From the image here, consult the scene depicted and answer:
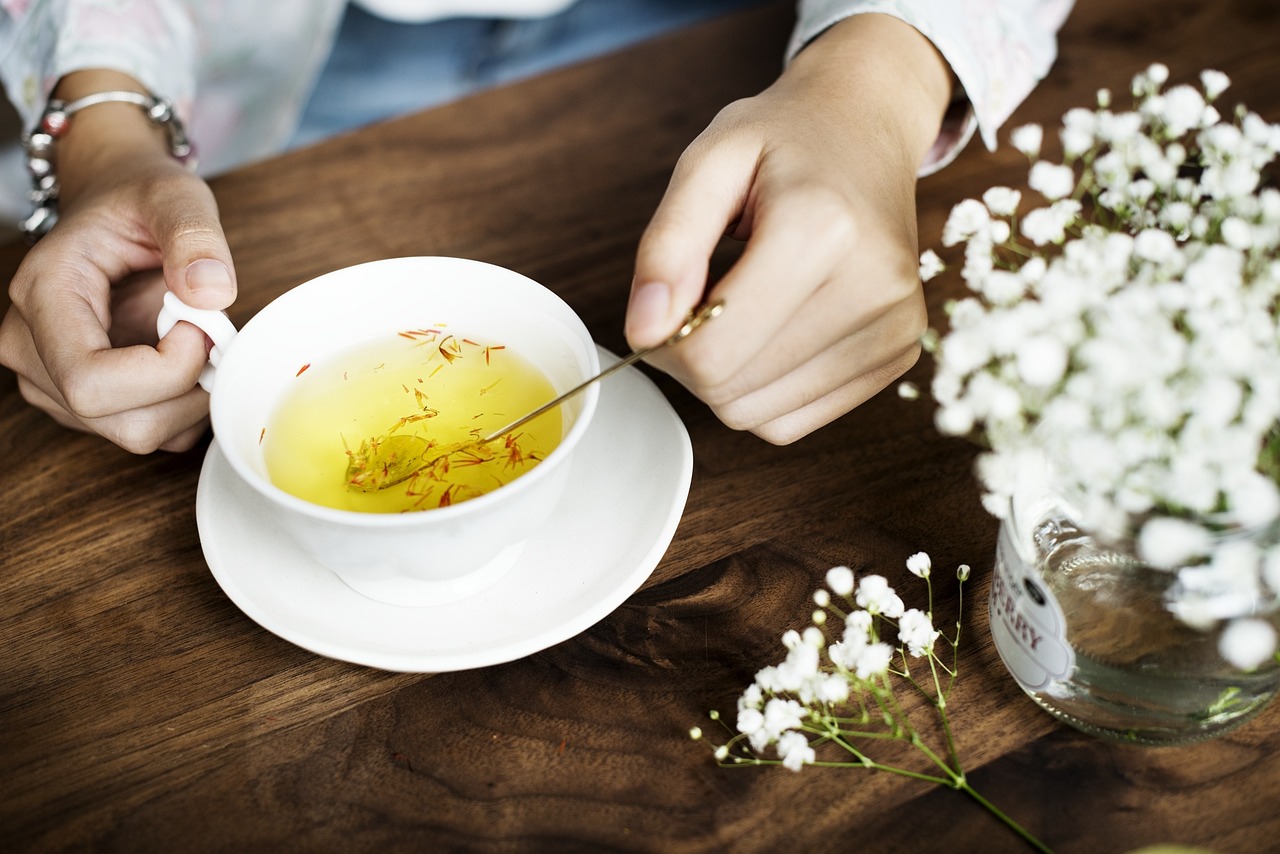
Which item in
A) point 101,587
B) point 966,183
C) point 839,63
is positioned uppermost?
point 839,63

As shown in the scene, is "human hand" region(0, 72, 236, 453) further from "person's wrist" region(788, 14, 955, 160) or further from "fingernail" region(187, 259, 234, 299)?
"person's wrist" region(788, 14, 955, 160)

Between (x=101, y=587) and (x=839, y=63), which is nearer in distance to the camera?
(x=101, y=587)

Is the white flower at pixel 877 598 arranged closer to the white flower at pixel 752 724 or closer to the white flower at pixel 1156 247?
the white flower at pixel 752 724

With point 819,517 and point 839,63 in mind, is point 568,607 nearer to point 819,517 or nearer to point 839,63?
point 819,517

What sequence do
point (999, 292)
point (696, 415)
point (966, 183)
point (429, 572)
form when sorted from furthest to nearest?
point (966, 183)
point (696, 415)
point (429, 572)
point (999, 292)

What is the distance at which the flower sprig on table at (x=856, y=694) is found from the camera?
609 millimetres

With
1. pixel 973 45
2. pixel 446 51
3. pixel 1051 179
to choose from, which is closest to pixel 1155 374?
pixel 1051 179

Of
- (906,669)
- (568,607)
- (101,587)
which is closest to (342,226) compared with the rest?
(101,587)

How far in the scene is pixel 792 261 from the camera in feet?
2.28

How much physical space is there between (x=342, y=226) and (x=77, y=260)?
27 centimetres

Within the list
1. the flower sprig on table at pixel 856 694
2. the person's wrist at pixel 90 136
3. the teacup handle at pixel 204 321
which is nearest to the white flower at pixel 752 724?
the flower sprig on table at pixel 856 694

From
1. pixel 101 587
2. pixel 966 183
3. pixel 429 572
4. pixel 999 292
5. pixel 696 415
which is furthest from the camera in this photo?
pixel 966 183

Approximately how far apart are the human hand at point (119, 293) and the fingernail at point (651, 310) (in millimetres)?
350

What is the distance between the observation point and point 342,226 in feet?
3.59
